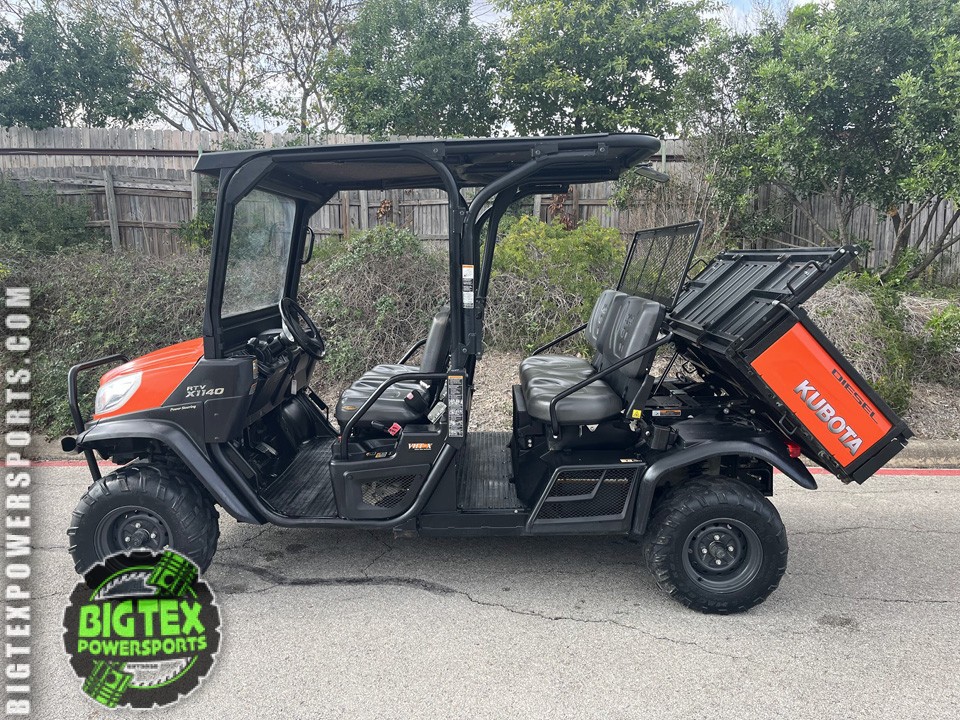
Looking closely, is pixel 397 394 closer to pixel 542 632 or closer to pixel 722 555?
pixel 542 632

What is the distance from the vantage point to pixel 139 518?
3.74 m

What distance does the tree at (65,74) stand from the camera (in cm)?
1309

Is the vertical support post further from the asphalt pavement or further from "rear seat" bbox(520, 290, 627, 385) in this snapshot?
"rear seat" bbox(520, 290, 627, 385)

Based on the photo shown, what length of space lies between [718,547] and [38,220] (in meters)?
9.97

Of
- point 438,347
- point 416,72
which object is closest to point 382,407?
point 438,347

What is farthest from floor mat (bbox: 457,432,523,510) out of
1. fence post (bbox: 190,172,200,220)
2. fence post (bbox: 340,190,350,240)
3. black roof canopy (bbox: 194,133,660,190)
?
fence post (bbox: 190,172,200,220)

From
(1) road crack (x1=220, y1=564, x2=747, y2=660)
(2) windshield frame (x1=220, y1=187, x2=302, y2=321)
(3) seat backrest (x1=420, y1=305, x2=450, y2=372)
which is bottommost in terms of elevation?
(1) road crack (x1=220, y1=564, x2=747, y2=660)

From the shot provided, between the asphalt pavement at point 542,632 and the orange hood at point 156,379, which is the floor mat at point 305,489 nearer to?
the asphalt pavement at point 542,632

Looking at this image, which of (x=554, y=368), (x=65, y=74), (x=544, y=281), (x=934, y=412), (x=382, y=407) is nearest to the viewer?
(x=382, y=407)

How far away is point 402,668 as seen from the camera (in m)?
3.20

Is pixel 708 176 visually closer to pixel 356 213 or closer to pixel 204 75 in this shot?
pixel 356 213

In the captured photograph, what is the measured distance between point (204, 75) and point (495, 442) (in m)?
14.5

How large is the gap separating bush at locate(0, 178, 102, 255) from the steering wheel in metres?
6.18

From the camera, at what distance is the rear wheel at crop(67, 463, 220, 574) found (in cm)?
369
